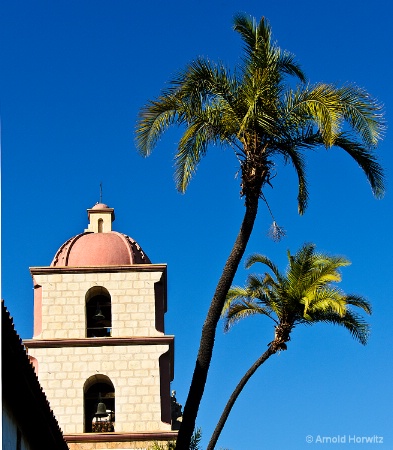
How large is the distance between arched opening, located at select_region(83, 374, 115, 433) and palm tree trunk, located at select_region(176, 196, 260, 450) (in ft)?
32.6

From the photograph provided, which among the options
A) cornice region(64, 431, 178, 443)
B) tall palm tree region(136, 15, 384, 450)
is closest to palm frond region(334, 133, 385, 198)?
tall palm tree region(136, 15, 384, 450)

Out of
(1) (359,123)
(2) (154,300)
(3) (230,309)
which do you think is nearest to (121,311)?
(2) (154,300)

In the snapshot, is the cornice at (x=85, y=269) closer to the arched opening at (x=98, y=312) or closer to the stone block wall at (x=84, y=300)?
the stone block wall at (x=84, y=300)

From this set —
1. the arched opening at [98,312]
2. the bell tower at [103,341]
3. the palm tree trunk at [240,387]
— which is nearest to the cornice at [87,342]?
the bell tower at [103,341]

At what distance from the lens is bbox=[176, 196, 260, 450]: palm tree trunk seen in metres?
18.1

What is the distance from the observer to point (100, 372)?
28609 millimetres

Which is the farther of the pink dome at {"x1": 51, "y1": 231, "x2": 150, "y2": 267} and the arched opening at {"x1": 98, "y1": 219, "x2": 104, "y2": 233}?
the arched opening at {"x1": 98, "y1": 219, "x2": 104, "y2": 233}

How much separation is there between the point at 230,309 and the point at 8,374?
11.7 m

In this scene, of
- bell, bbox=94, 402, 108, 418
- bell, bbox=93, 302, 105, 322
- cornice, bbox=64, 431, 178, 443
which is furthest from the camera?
bell, bbox=93, 302, 105, 322

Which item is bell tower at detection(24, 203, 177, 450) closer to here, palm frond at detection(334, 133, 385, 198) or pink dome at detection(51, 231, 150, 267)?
pink dome at detection(51, 231, 150, 267)

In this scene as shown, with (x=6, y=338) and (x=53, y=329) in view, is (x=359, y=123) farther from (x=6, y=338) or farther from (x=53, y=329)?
(x=53, y=329)

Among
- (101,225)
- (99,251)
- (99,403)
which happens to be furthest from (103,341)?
(101,225)

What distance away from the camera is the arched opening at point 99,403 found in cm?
2816

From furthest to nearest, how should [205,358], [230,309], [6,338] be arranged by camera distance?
[230,309] → [205,358] → [6,338]
